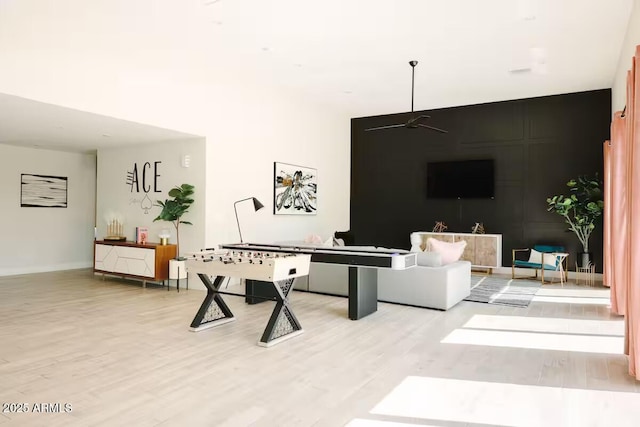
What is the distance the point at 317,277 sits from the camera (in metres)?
6.40

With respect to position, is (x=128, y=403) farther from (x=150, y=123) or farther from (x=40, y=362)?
(x=150, y=123)

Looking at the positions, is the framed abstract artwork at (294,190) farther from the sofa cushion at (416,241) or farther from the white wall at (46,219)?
the white wall at (46,219)

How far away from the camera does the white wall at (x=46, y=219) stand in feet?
26.7

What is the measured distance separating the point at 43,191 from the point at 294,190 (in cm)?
483

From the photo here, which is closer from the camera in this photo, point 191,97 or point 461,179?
point 191,97

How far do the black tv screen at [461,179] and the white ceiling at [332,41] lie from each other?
5.47 ft

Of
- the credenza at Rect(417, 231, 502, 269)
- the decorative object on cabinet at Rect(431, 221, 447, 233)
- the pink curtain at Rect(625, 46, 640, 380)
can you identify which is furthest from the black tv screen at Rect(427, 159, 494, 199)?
the pink curtain at Rect(625, 46, 640, 380)

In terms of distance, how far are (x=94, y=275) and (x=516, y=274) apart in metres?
7.70

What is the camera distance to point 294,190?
8.53 meters

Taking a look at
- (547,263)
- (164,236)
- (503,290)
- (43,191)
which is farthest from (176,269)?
(547,263)

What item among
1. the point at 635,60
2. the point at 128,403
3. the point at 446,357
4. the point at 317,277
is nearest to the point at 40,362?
the point at 128,403

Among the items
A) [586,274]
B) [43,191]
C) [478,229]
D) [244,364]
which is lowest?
[244,364]

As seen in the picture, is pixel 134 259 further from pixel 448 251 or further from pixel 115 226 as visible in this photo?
pixel 448 251

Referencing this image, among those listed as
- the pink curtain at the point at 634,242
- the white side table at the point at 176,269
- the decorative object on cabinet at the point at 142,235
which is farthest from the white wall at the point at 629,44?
the decorative object on cabinet at the point at 142,235
